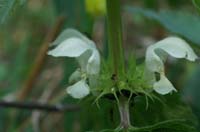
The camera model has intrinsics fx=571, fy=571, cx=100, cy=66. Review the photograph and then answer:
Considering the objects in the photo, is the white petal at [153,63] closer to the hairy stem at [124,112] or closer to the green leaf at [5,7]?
the hairy stem at [124,112]

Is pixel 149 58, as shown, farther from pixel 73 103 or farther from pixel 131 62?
pixel 73 103

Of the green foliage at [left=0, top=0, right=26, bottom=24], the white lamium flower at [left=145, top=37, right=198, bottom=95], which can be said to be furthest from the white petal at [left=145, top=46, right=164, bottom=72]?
the green foliage at [left=0, top=0, right=26, bottom=24]

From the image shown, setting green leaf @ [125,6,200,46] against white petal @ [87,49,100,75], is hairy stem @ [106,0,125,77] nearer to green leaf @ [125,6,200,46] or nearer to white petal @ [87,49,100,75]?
white petal @ [87,49,100,75]

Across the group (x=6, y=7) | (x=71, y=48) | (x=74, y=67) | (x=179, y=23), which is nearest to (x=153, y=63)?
(x=71, y=48)

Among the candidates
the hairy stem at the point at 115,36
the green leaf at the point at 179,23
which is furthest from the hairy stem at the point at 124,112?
the green leaf at the point at 179,23

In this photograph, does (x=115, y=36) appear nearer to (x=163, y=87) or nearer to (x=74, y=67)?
(x=163, y=87)
